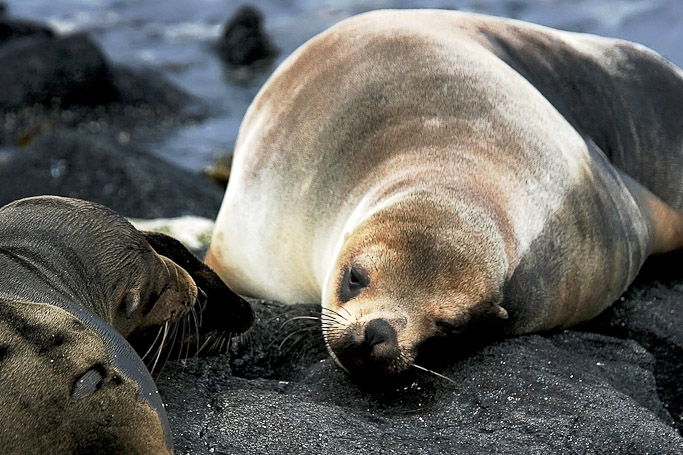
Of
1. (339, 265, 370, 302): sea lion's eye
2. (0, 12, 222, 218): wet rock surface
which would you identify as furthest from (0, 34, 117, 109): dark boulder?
(339, 265, 370, 302): sea lion's eye

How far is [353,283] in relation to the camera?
179 inches

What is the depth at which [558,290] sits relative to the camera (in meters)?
5.00

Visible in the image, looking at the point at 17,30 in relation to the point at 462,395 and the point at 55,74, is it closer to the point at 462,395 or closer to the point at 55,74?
the point at 55,74

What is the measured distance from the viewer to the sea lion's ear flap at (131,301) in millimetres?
4117

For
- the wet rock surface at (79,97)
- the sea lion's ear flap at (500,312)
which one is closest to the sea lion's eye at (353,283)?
the sea lion's ear flap at (500,312)

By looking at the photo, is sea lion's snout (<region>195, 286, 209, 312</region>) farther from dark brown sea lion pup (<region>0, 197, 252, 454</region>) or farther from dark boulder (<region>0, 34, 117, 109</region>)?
dark boulder (<region>0, 34, 117, 109</region>)

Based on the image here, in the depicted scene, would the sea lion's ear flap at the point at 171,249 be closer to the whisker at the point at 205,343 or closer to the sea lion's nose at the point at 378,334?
the whisker at the point at 205,343

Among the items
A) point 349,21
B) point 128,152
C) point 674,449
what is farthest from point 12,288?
point 128,152

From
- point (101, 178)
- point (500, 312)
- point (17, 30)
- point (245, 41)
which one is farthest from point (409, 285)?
point (17, 30)

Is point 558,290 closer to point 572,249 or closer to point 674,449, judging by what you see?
point 572,249

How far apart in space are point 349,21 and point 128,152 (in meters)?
3.90

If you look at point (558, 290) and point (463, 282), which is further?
point (558, 290)

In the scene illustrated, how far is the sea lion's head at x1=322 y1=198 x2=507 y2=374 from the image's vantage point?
169 inches

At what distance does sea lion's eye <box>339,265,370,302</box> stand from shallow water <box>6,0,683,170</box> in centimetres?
960
